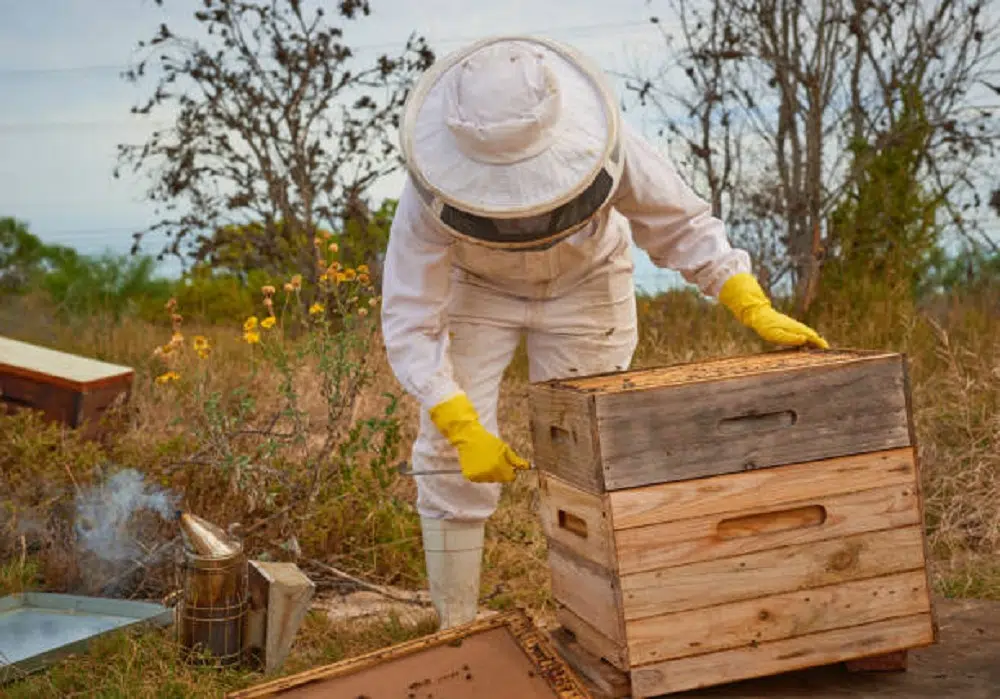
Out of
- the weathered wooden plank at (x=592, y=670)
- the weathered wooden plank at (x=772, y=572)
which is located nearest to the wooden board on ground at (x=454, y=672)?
Result: the weathered wooden plank at (x=592, y=670)

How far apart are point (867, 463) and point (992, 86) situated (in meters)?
5.17

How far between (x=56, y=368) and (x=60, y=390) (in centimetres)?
17

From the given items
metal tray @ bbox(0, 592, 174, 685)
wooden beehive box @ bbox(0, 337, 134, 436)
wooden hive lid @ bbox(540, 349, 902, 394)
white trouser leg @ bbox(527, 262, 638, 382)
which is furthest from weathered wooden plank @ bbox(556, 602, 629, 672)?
wooden beehive box @ bbox(0, 337, 134, 436)

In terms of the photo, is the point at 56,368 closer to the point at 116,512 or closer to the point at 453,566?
the point at 116,512

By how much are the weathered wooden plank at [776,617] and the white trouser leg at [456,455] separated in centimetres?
85

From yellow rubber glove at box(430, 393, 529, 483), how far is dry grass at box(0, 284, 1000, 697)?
2.52 ft

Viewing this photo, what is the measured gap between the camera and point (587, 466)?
2.32 m

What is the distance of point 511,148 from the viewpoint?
2465mm

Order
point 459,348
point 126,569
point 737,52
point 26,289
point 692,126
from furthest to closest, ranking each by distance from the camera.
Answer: point 26,289 → point 692,126 → point 737,52 → point 126,569 → point 459,348

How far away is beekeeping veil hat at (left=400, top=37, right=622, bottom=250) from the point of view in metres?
2.45

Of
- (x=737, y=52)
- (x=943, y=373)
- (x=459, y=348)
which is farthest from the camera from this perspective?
(x=737, y=52)

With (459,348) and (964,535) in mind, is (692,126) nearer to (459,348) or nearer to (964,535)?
(964,535)

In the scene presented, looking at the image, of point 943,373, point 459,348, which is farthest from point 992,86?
point 459,348

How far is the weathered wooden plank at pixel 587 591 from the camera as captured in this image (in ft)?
7.57
